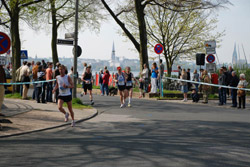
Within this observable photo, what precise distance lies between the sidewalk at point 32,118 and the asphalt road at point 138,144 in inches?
18.8

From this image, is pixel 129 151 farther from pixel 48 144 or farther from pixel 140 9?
pixel 140 9

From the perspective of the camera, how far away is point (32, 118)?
12.7 meters

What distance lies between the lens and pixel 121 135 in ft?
32.2

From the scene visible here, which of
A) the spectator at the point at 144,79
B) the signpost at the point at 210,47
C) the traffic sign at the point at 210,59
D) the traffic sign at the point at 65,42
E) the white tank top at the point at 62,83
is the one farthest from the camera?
the spectator at the point at 144,79

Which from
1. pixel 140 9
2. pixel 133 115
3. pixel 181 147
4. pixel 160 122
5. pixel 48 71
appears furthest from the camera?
pixel 140 9

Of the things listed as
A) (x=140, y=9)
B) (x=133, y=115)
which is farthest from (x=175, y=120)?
(x=140, y=9)

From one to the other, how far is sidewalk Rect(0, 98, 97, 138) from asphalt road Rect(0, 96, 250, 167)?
0.48 m

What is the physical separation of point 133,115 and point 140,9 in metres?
13.0

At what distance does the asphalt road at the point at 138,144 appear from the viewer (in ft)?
22.3

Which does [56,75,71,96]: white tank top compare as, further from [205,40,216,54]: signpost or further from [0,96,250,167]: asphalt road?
[205,40,216,54]: signpost

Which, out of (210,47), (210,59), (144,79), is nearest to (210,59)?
(210,59)

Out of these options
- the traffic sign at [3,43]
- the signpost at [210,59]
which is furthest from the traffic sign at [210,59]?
the traffic sign at [3,43]

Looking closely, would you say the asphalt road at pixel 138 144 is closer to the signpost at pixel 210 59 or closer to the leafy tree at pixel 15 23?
the signpost at pixel 210 59

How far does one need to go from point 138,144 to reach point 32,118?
17.2ft
